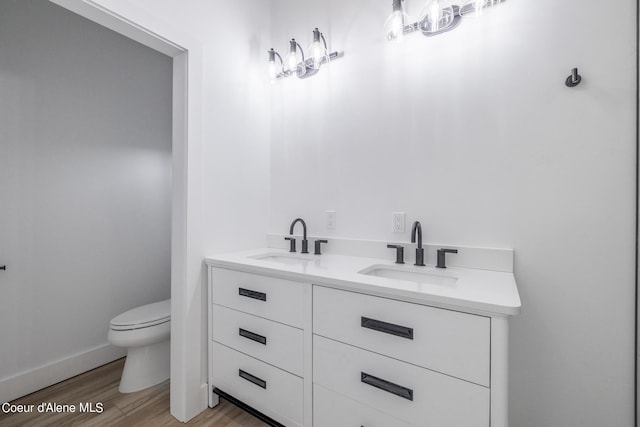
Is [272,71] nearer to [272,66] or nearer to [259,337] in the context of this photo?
[272,66]

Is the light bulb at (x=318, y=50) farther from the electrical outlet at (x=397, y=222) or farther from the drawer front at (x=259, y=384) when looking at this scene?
the drawer front at (x=259, y=384)

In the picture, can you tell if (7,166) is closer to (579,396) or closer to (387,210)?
(387,210)

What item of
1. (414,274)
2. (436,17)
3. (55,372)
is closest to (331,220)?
(414,274)

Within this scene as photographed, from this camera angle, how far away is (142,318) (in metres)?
1.84

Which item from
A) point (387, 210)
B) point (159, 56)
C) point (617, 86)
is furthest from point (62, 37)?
point (617, 86)

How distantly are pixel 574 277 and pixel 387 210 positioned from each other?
854mm

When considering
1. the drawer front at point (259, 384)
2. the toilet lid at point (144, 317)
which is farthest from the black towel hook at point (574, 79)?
the toilet lid at point (144, 317)

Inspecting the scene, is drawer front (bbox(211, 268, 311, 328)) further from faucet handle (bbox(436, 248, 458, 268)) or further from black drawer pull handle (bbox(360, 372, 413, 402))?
faucet handle (bbox(436, 248, 458, 268))

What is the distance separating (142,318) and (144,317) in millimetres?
18

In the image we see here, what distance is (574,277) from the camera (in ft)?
3.89

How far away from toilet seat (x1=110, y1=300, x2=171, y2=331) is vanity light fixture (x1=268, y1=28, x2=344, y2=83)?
1.76 metres

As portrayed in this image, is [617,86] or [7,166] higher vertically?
[617,86]

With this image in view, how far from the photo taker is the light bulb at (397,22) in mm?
1406

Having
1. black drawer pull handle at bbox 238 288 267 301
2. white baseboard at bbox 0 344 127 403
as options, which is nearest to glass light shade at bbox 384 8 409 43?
black drawer pull handle at bbox 238 288 267 301
